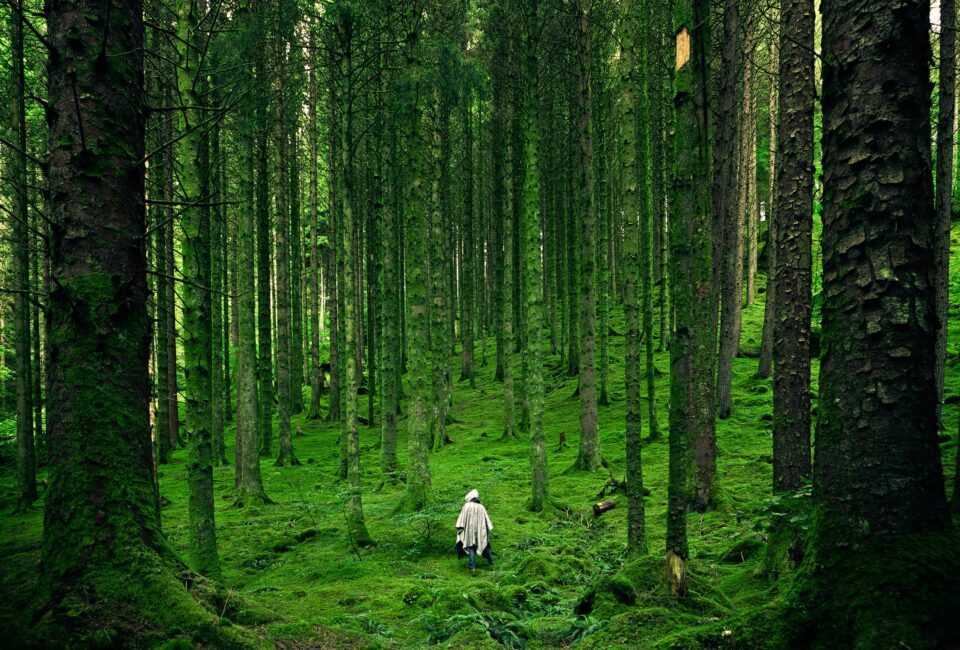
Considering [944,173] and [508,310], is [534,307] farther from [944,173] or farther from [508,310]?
[944,173]

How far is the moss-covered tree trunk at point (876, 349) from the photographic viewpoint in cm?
219

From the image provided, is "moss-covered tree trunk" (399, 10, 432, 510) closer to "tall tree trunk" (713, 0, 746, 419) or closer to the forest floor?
the forest floor

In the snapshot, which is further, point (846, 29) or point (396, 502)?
point (396, 502)

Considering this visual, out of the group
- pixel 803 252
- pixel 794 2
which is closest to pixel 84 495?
pixel 803 252

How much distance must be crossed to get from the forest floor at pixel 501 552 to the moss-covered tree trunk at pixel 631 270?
3.37 feet

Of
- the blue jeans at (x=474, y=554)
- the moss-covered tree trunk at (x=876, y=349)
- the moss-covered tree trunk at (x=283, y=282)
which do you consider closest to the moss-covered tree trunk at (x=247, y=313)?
the moss-covered tree trunk at (x=283, y=282)

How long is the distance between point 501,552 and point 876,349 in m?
8.05

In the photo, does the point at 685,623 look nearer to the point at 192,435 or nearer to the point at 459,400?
the point at 192,435

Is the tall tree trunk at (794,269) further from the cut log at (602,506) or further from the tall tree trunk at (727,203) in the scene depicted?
the cut log at (602,506)

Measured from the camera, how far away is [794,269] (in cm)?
625

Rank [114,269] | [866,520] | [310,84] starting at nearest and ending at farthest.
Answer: [866,520] → [114,269] → [310,84]

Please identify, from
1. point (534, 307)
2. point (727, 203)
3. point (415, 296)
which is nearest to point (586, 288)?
point (534, 307)

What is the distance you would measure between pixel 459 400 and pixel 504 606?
1826 cm

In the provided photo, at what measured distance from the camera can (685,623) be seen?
4.00 meters
